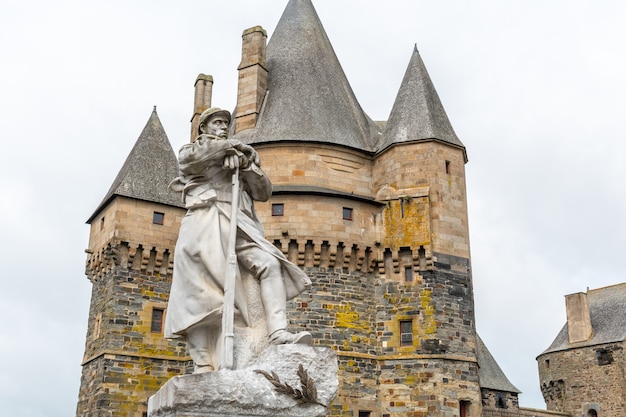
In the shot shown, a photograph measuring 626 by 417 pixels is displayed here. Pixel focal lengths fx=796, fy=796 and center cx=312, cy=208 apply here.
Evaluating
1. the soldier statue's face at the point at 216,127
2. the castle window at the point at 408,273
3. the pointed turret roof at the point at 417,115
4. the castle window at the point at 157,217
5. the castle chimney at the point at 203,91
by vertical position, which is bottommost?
the soldier statue's face at the point at 216,127

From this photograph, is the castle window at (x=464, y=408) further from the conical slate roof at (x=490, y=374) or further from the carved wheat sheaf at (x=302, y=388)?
the carved wheat sheaf at (x=302, y=388)

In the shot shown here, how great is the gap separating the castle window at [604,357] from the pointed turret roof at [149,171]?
78.2 ft

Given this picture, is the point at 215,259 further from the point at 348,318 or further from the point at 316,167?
the point at 316,167

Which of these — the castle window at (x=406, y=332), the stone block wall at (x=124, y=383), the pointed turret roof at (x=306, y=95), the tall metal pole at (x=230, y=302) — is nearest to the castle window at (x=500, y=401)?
the castle window at (x=406, y=332)

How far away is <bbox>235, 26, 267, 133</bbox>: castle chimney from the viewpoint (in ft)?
92.5

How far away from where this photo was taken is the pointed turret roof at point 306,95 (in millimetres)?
27156

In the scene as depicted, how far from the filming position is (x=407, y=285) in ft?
81.9

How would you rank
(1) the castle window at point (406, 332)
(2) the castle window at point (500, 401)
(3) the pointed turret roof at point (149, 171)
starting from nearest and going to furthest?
1. (1) the castle window at point (406, 332)
2. (3) the pointed turret roof at point (149, 171)
3. (2) the castle window at point (500, 401)

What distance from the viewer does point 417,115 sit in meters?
27.3

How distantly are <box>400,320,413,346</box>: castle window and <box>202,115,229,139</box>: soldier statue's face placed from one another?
1905cm

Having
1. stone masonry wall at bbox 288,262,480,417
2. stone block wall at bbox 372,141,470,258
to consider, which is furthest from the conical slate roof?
stone masonry wall at bbox 288,262,480,417

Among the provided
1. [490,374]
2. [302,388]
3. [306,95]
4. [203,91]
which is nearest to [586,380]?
[490,374]

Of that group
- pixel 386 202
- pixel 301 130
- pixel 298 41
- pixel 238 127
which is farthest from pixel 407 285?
pixel 298 41

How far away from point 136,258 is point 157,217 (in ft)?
5.52
